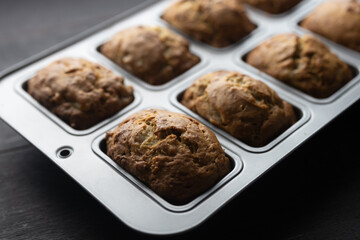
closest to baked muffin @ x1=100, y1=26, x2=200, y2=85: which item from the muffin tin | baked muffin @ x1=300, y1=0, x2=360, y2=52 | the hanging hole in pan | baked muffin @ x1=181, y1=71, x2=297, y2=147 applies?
the muffin tin

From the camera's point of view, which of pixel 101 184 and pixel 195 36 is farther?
pixel 195 36

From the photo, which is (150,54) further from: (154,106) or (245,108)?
(245,108)

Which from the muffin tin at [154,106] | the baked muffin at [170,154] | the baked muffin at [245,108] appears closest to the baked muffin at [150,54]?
the muffin tin at [154,106]

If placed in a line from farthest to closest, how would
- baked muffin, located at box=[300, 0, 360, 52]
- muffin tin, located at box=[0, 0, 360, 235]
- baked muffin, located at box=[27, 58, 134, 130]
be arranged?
baked muffin, located at box=[300, 0, 360, 52] < baked muffin, located at box=[27, 58, 134, 130] < muffin tin, located at box=[0, 0, 360, 235]

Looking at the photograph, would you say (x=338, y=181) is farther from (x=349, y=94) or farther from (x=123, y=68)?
(x=123, y=68)

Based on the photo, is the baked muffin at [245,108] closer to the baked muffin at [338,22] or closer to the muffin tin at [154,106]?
the muffin tin at [154,106]

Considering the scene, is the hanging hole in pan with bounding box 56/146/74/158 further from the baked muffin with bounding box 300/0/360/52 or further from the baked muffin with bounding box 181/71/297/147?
the baked muffin with bounding box 300/0/360/52

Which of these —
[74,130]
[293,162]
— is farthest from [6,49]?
[293,162]
